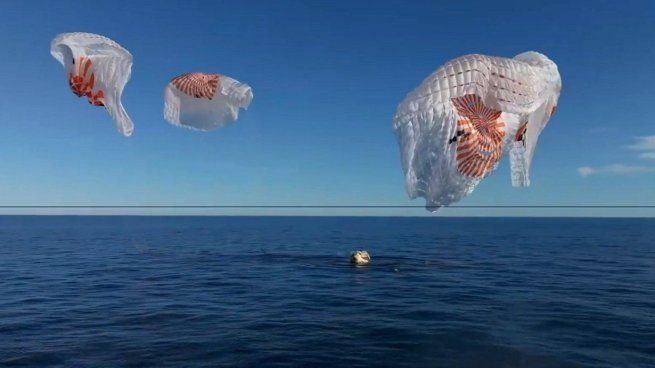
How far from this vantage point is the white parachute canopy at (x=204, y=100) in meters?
12.0

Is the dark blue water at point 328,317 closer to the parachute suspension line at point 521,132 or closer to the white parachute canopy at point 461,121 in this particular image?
the parachute suspension line at point 521,132

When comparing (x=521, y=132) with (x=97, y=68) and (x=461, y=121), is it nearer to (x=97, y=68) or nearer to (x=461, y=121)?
(x=461, y=121)

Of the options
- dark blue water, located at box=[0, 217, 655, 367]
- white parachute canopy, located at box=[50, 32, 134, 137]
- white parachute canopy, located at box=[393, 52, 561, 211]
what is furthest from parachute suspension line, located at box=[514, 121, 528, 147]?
dark blue water, located at box=[0, 217, 655, 367]

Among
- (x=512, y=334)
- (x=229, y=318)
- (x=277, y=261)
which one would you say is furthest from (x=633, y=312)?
(x=277, y=261)

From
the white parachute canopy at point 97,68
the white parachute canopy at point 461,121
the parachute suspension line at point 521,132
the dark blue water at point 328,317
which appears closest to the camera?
the white parachute canopy at point 461,121

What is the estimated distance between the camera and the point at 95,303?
1174 inches

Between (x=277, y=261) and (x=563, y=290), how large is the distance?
105ft

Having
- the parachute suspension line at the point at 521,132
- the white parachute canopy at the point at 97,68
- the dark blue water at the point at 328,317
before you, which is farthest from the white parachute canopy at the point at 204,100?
the dark blue water at the point at 328,317

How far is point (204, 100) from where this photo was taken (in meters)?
12.6

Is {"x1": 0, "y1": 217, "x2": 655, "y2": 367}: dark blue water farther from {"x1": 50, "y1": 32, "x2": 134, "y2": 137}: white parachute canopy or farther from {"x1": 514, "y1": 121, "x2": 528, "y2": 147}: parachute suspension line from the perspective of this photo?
{"x1": 50, "y1": 32, "x2": 134, "y2": 137}: white parachute canopy

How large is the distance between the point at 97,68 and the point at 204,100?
274 centimetres

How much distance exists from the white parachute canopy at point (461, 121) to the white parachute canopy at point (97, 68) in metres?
6.39

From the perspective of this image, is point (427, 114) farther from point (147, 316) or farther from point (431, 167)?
point (147, 316)

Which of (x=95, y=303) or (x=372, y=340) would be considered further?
(x=95, y=303)
